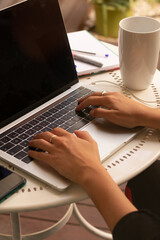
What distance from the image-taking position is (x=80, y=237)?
1456mm

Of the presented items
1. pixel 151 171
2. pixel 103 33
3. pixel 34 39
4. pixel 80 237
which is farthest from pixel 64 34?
pixel 103 33

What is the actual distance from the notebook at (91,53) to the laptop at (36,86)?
129 mm

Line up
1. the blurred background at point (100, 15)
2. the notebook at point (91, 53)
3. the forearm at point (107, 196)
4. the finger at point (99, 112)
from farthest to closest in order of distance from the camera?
the blurred background at point (100, 15), the notebook at point (91, 53), the finger at point (99, 112), the forearm at point (107, 196)

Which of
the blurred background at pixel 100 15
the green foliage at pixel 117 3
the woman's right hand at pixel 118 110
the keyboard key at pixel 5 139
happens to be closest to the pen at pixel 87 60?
the woman's right hand at pixel 118 110

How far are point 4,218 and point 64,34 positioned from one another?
915 mm

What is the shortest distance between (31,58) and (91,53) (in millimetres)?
327

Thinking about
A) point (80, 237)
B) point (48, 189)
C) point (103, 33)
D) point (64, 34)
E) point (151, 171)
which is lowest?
point (80, 237)

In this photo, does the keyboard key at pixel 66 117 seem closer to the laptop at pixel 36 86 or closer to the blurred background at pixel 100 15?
the laptop at pixel 36 86

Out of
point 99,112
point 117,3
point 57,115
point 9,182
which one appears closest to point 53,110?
point 57,115

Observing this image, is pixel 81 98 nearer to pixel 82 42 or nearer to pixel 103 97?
pixel 103 97

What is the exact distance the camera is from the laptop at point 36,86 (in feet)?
2.73

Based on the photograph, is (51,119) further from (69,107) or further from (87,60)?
(87,60)

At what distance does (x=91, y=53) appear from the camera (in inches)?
47.3

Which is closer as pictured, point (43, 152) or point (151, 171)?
point (43, 152)
